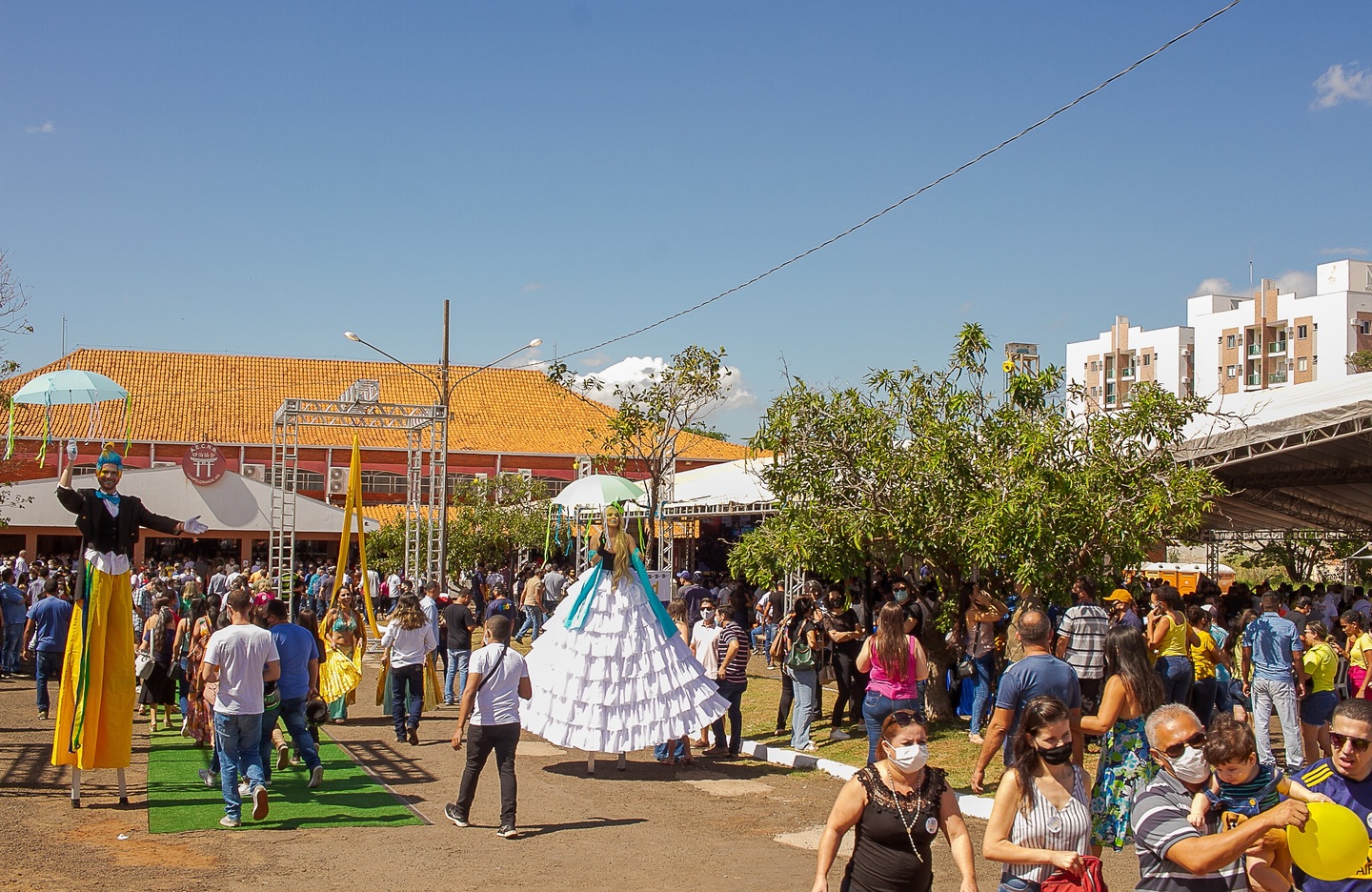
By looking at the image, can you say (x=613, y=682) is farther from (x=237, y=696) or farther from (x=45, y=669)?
(x=45, y=669)

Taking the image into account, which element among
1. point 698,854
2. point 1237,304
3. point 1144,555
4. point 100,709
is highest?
point 1237,304

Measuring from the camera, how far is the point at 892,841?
474 cm

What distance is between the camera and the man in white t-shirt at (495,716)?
8.68m

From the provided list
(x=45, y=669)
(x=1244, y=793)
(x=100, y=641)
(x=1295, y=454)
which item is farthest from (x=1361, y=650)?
(x=45, y=669)

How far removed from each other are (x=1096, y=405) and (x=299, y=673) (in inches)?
307

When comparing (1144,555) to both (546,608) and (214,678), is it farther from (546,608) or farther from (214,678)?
(546,608)

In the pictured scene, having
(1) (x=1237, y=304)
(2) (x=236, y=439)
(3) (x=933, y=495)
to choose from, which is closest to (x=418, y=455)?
(3) (x=933, y=495)

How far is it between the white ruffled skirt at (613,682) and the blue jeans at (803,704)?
1403mm

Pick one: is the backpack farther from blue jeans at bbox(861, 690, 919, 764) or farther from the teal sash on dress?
blue jeans at bbox(861, 690, 919, 764)

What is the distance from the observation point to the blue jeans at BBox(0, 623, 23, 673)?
18109mm

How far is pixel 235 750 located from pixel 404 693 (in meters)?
4.01

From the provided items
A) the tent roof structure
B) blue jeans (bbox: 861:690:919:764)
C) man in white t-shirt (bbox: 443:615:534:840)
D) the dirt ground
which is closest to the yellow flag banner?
the dirt ground

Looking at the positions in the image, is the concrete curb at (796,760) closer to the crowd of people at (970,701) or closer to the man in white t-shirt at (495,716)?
the crowd of people at (970,701)

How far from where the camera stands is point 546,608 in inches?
897
